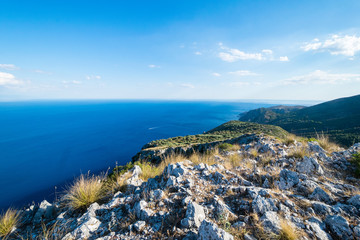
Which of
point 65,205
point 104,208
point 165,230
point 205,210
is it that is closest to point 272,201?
point 205,210

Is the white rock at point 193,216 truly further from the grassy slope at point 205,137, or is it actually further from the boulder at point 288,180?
the grassy slope at point 205,137

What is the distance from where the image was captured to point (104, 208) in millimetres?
3604

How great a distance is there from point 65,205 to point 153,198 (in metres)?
2.92

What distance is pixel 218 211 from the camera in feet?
9.95

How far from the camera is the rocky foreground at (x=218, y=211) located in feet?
8.20

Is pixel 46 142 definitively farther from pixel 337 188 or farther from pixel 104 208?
pixel 337 188

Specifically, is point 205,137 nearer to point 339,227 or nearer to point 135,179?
point 135,179

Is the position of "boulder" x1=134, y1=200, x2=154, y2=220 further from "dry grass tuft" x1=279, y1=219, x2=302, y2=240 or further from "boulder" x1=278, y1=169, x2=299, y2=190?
"boulder" x1=278, y1=169, x2=299, y2=190

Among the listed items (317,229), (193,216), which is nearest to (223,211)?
(193,216)

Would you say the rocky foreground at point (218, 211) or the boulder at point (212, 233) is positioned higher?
the boulder at point (212, 233)

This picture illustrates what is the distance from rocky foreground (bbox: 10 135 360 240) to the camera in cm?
250

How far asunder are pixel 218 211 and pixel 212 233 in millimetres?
882

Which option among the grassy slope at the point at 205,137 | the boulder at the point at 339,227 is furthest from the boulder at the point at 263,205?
the grassy slope at the point at 205,137

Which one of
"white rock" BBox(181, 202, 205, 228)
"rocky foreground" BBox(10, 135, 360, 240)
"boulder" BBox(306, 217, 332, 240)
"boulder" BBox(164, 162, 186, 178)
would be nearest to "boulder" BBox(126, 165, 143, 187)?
"rocky foreground" BBox(10, 135, 360, 240)
